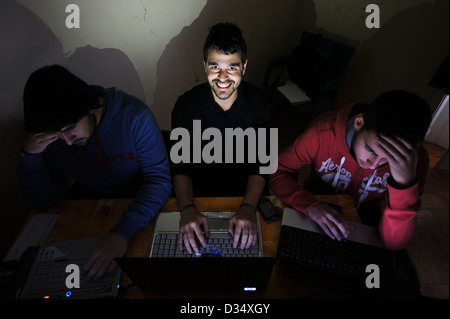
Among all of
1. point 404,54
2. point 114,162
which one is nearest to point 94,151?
point 114,162

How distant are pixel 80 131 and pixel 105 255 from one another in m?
0.50

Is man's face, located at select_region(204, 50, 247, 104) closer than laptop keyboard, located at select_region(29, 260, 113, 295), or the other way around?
laptop keyboard, located at select_region(29, 260, 113, 295)

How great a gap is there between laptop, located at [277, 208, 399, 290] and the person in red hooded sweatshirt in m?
0.04

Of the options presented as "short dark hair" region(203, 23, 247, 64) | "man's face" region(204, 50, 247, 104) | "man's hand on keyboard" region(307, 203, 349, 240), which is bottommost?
"man's hand on keyboard" region(307, 203, 349, 240)

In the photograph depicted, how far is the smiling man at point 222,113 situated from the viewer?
129cm

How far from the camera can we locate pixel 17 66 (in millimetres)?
1210

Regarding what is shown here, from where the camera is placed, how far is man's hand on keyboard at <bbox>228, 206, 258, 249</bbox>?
1.02m

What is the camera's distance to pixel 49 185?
1.20 m

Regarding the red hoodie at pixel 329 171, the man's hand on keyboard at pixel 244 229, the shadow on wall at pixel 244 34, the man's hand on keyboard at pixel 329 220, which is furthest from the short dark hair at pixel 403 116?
the shadow on wall at pixel 244 34

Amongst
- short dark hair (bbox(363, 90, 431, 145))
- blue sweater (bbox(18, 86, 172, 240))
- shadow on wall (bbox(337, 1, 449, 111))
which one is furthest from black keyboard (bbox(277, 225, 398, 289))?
shadow on wall (bbox(337, 1, 449, 111))

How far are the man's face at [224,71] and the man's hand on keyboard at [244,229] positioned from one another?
67 cm

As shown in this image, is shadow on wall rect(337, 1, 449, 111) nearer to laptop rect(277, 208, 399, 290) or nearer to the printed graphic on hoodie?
the printed graphic on hoodie

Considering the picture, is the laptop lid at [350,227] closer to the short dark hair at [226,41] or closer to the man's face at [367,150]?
the man's face at [367,150]

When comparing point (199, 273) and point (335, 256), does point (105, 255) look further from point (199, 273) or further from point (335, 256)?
point (335, 256)
